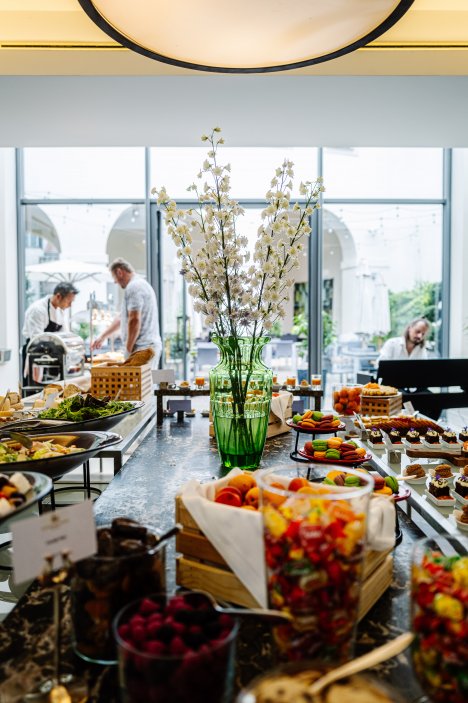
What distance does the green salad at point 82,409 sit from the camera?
232cm

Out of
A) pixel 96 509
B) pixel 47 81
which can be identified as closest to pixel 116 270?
pixel 47 81

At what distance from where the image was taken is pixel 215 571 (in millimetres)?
1132

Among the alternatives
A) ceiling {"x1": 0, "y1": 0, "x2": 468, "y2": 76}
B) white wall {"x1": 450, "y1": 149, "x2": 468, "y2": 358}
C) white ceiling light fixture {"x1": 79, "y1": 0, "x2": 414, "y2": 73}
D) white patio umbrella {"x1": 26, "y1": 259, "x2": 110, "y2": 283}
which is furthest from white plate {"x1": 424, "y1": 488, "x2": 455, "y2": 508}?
white patio umbrella {"x1": 26, "y1": 259, "x2": 110, "y2": 283}

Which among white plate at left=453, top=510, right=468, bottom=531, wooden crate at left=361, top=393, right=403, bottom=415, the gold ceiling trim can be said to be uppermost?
the gold ceiling trim

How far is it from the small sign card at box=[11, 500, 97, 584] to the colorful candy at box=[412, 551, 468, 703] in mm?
473

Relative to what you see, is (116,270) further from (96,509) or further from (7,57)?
(96,509)

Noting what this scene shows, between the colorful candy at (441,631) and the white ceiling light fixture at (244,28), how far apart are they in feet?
5.86

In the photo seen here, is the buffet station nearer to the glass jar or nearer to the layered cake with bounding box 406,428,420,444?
the glass jar

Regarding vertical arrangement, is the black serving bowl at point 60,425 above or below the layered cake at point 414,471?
above

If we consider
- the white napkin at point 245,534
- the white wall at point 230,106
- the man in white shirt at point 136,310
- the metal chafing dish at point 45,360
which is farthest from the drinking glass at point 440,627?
the white wall at point 230,106

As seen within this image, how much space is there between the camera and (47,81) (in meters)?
5.39

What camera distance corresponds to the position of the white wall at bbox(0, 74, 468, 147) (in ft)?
17.7

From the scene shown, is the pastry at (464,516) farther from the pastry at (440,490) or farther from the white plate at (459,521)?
the pastry at (440,490)


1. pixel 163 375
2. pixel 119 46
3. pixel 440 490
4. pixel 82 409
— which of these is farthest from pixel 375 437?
pixel 119 46
